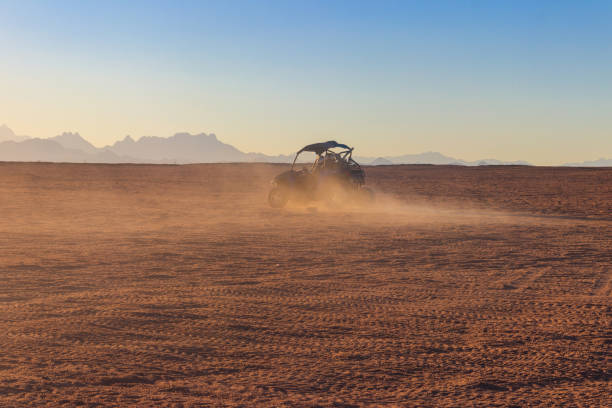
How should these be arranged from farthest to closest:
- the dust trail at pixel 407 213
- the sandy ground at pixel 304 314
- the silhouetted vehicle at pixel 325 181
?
the silhouetted vehicle at pixel 325 181, the dust trail at pixel 407 213, the sandy ground at pixel 304 314

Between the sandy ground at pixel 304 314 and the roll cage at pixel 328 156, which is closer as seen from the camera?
the sandy ground at pixel 304 314

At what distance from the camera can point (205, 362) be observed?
14.6 feet

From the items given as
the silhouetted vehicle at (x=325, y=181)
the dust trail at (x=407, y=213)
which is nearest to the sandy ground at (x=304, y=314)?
the dust trail at (x=407, y=213)

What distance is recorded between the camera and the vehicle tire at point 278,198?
19.3m

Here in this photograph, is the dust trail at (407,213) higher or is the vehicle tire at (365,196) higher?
the vehicle tire at (365,196)

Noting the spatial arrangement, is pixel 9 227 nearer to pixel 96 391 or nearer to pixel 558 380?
pixel 96 391

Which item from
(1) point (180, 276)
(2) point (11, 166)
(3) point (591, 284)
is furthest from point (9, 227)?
(2) point (11, 166)

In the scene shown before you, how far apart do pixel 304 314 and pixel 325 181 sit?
43.1 ft

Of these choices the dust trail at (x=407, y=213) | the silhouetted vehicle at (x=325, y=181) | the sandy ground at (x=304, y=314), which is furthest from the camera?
the silhouetted vehicle at (x=325, y=181)

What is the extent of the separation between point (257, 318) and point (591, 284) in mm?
4695

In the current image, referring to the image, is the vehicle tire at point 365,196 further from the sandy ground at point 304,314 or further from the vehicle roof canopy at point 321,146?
the sandy ground at point 304,314

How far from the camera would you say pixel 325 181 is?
18875 mm

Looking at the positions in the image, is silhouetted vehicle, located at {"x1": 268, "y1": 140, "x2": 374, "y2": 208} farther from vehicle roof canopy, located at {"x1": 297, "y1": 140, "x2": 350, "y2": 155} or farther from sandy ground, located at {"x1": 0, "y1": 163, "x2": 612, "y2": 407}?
sandy ground, located at {"x1": 0, "y1": 163, "x2": 612, "y2": 407}

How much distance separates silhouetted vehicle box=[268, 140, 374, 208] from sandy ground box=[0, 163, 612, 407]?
3.99 meters
